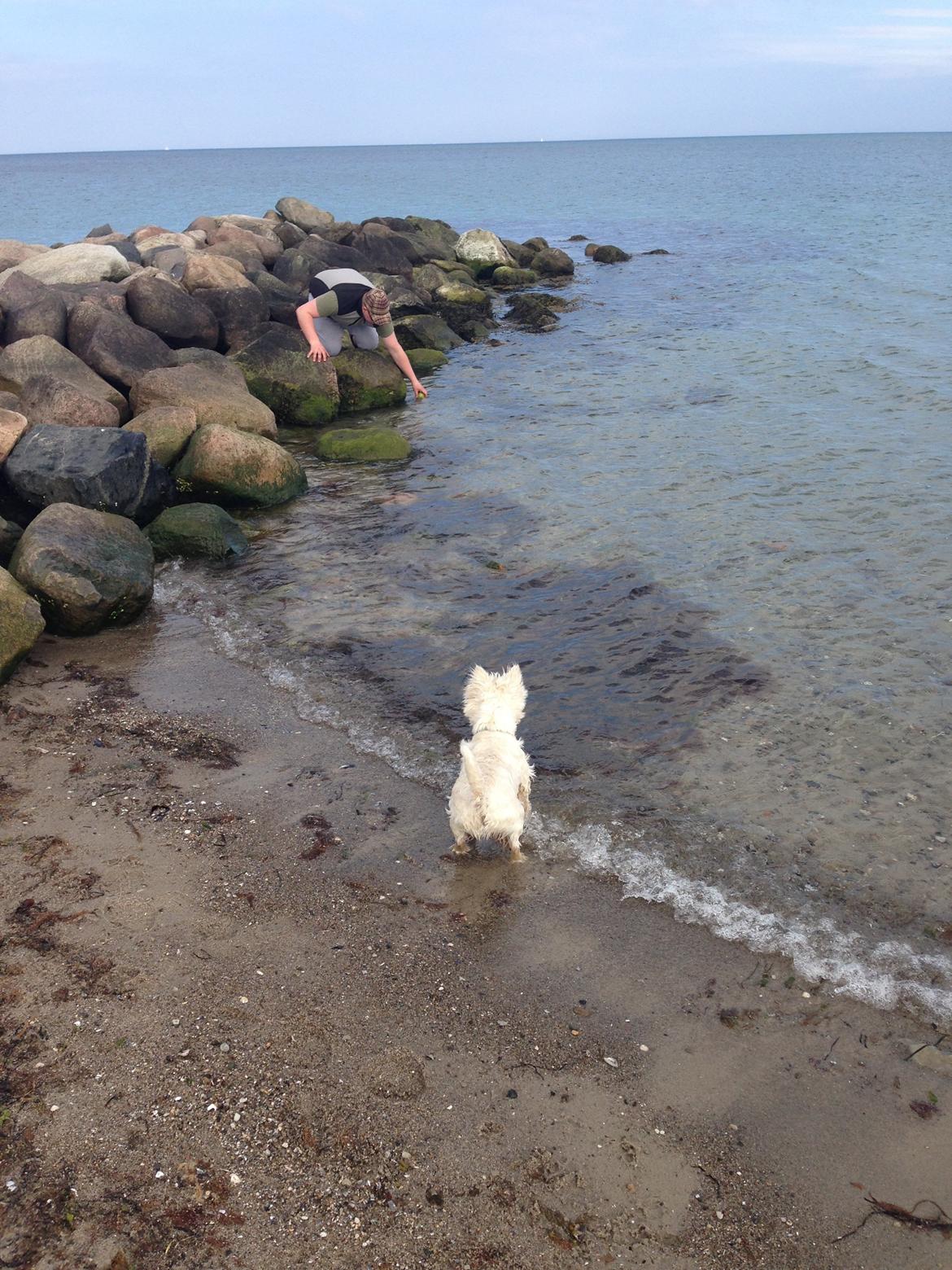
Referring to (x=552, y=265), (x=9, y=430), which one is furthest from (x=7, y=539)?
(x=552, y=265)

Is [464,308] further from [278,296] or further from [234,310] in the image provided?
[234,310]

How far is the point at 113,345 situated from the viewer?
1345 cm

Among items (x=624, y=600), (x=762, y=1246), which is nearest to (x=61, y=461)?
(x=624, y=600)

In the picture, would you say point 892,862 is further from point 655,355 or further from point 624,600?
point 655,355

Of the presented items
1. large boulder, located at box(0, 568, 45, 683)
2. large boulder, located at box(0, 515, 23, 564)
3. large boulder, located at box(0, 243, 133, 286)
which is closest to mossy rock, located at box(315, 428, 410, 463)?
large boulder, located at box(0, 515, 23, 564)

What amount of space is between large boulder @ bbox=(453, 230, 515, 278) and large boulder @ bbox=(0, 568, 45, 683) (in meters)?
26.9

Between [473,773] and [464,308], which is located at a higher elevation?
[473,773]

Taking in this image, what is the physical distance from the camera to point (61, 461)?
9.62m

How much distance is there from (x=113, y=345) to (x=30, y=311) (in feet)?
5.11

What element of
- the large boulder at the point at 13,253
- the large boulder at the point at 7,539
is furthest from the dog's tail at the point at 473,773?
the large boulder at the point at 13,253

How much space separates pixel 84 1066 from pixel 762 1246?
109 inches

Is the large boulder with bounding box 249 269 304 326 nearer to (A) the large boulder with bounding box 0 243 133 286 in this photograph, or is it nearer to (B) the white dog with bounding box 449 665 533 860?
(A) the large boulder with bounding box 0 243 133 286

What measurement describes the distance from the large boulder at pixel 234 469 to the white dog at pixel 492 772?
6.53m

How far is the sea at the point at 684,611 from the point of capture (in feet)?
18.2
